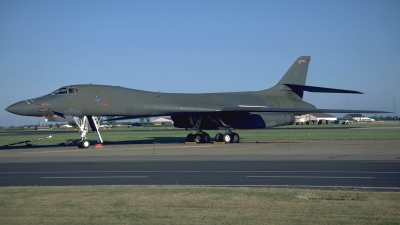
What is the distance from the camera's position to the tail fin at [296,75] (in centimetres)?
3516

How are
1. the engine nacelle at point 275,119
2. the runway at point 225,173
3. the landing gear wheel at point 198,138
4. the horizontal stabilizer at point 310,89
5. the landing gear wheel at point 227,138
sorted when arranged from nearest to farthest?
the runway at point 225,173 < the landing gear wheel at point 227,138 < the landing gear wheel at point 198,138 < the engine nacelle at point 275,119 < the horizontal stabilizer at point 310,89

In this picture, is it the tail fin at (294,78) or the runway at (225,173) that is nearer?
the runway at (225,173)

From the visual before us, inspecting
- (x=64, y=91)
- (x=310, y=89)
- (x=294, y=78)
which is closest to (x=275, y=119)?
(x=310, y=89)

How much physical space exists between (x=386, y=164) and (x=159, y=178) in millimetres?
7638

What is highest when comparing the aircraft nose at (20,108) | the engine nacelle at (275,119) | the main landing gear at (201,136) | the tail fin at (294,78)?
the tail fin at (294,78)

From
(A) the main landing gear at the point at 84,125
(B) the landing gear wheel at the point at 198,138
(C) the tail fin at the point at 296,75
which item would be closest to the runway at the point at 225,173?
(A) the main landing gear at the point at 84,125

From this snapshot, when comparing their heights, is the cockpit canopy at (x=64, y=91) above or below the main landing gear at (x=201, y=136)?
above

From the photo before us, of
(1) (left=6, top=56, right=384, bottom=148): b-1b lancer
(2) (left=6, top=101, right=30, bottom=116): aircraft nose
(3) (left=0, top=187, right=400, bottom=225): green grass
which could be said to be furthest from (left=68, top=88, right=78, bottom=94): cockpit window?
(3) (left=0, top=187, right=400, bottom=225): green grass

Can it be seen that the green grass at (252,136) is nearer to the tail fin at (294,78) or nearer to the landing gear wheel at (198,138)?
the tail fin at (294,78)

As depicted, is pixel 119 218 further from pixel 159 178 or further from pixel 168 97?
pixel 168 97

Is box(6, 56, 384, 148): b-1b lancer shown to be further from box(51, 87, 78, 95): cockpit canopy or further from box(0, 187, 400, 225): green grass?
box(0, 187, 400, 225): green grass

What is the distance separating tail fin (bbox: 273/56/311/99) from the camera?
35.2 meters

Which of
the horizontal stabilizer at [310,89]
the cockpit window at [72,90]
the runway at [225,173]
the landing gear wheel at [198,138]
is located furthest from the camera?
the horizontal stabilizer at [310,89]

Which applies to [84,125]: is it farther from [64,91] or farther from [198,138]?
[198,138]
